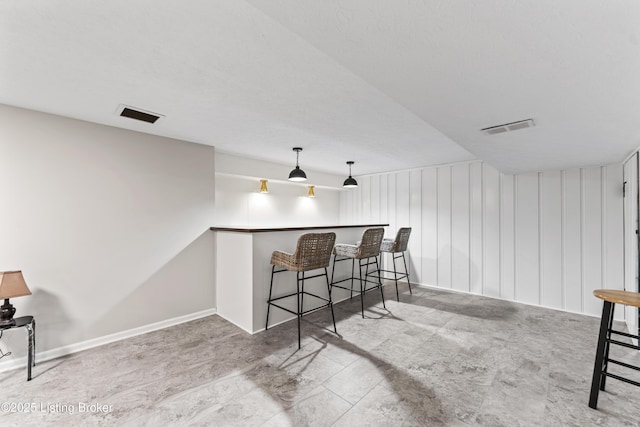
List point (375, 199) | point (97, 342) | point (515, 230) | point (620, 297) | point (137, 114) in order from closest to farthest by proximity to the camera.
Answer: point (620, 297) < point (137, 114) < point (97, 342) < point (515, 230) < point (375, 199)

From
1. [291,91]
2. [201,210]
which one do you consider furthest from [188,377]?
[291,91]

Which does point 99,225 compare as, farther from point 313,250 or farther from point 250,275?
point 313,250

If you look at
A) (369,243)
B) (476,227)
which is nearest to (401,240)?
(369,243)

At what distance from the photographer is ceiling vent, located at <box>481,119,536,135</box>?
198 centimetres

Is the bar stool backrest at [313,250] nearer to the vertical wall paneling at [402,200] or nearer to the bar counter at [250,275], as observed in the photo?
the bar counter at [250,275]

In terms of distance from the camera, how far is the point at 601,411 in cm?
181

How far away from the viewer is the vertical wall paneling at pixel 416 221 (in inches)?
207

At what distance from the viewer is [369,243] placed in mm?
3537

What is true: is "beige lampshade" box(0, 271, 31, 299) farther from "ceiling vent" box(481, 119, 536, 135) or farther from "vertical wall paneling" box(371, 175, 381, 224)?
"vertical wall paneling" box(371, 175, 381, 224)

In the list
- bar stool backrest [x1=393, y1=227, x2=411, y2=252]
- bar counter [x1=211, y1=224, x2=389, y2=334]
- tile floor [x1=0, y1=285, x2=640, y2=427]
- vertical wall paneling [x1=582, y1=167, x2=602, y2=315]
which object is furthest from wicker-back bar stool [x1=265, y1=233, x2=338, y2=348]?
vertical wall paneling [x1=582, y1=167, x2=602, y2=315]

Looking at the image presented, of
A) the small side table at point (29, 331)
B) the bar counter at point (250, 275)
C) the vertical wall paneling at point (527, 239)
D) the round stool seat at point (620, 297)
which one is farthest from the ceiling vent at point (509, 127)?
the small side table at point (29, 331)

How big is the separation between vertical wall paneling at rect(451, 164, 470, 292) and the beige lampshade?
550cm

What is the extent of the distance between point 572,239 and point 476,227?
1.20 metres

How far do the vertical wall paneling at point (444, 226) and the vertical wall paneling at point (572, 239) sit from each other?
1.55 metres
